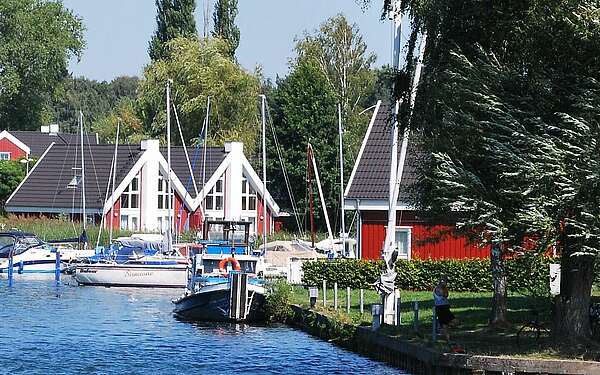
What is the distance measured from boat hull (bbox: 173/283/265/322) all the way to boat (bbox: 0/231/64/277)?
25.1 meters

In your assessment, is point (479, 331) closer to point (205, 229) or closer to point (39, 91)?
point (205, 229)

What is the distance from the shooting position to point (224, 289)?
42.0m

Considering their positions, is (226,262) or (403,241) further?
(403,241)

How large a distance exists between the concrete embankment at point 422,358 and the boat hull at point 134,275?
78.3 feet

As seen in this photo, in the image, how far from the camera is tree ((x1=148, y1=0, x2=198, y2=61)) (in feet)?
344

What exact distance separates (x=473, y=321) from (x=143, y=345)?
31.4ft

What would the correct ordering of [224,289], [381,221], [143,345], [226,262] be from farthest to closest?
1. [381,221]
2. [226,262]
3. [224,289]
4. [143,345]

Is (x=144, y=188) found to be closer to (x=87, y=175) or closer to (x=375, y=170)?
(x=87, y=175)

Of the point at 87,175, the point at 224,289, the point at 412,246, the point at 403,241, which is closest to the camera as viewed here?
the point at 224,289

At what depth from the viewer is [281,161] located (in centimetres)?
7969

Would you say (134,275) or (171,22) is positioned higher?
(171,22)

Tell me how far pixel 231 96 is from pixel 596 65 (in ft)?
217

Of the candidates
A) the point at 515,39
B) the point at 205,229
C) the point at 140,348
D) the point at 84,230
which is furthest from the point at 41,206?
the point at 515,39

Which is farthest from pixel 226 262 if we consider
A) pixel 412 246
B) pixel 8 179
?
pixel 8 179
